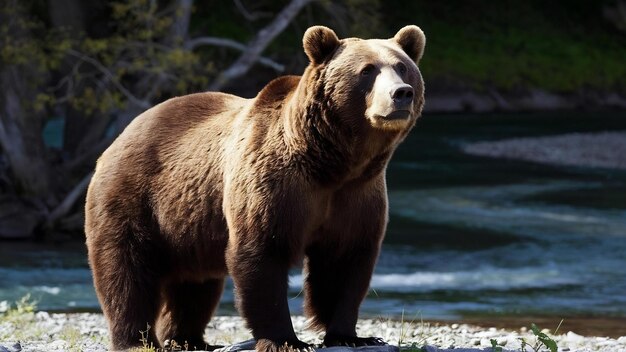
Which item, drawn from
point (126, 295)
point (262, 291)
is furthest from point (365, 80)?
point (126, 295)

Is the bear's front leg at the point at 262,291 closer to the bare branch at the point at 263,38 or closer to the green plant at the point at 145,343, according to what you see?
the green plant at the point at 145,343

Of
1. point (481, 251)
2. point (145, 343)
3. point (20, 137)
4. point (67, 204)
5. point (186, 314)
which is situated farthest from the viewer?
point (20, 137)

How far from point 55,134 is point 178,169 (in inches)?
863

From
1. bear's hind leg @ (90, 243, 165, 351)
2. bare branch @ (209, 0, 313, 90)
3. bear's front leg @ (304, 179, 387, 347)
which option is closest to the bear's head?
bear's front leg @ (304, 179, 387, 347)

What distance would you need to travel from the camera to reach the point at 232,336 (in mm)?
8703

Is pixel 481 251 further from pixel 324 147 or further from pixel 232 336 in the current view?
pixel 324 147

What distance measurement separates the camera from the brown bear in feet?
18.2

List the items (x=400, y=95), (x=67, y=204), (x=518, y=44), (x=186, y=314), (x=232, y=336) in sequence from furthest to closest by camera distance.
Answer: (x=518, y=44), (x=67, y=204), (x=232, y=336), (x=186, y=314), (x=400, y=95)

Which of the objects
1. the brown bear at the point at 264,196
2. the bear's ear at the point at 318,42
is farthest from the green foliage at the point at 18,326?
the bear's ear at the point at 318,42

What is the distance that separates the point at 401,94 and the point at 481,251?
11562 millimetres

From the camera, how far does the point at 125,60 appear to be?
18172 mm

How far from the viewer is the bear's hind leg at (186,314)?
677 cm

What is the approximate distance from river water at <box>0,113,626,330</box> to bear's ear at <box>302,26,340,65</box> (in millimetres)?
6322

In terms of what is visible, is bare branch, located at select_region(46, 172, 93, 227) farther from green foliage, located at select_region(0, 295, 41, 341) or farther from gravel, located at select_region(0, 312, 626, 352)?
green foliage, located at select_region(0, 295, 41, 341)
